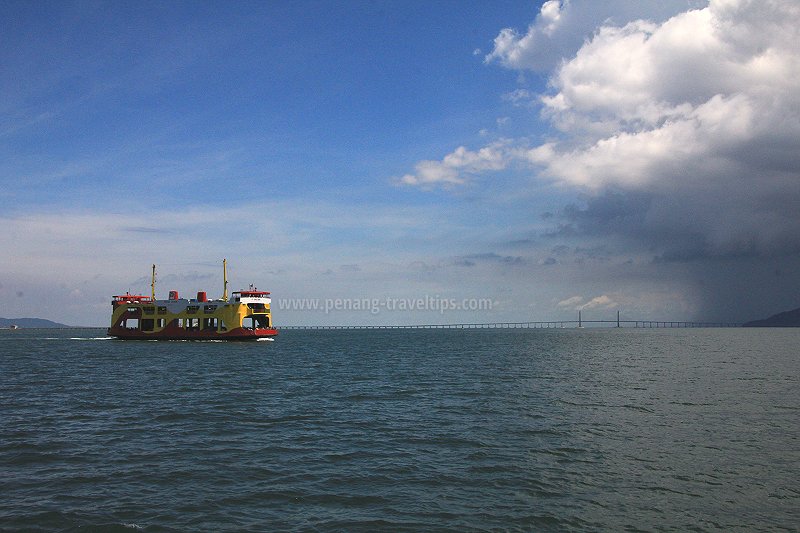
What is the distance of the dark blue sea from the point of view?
14148 mm

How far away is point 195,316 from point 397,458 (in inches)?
3465

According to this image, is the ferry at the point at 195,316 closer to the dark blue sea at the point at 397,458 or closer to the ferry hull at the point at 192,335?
the ferry hull at the point at 192,335

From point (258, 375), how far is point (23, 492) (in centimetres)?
3273

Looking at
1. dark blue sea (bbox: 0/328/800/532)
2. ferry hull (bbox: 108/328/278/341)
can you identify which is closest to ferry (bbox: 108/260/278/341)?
ferry hull (bbox: 108/328/278/341)

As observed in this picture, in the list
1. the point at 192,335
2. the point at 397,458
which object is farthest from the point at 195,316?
the point at 397,458

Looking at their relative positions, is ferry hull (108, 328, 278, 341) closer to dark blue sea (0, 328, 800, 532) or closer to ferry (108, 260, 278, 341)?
ferry (108, 260, 278, 341)

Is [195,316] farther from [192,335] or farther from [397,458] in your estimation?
[397,458]

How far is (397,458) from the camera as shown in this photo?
19688mm

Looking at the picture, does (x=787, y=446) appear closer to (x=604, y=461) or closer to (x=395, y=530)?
(x=604, y=461)

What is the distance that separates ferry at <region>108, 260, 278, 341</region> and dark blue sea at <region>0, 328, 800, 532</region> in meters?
55.9

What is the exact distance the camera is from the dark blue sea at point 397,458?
14.1 metres

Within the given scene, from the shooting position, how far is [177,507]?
14594 millimetres

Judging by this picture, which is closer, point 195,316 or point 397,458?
point 397,458

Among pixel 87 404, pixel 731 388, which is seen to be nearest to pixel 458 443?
pixel 87 404
